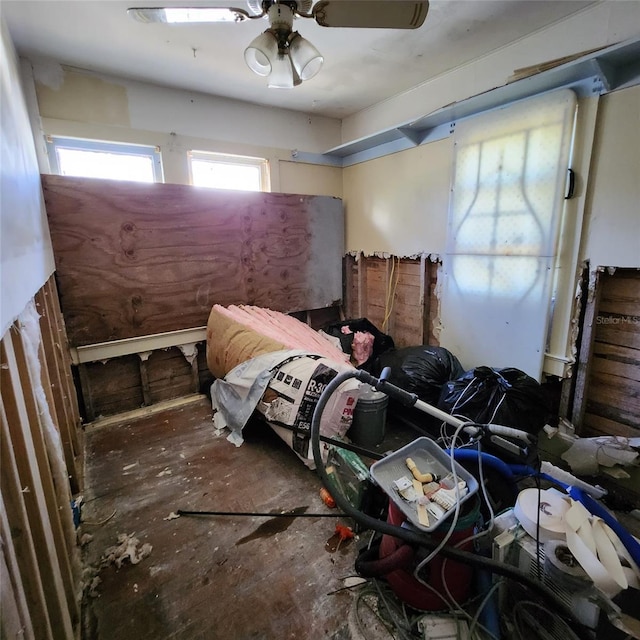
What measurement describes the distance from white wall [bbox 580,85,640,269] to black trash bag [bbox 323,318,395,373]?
67.9 inches

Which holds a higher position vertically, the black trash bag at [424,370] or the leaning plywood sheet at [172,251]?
the leaning plywood sheet at [172,251]

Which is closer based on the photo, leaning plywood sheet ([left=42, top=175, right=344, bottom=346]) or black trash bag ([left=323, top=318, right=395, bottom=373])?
leaning plywood sheet ([left=42, top=175, right=344, bottom=346])

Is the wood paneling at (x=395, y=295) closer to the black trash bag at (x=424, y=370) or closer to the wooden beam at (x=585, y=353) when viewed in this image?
the black trash bag at (x=424, y=370)

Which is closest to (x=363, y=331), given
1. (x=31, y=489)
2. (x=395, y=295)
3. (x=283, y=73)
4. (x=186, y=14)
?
(x=395, y=295)

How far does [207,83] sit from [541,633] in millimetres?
3756

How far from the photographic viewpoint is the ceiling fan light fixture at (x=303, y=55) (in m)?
1.57

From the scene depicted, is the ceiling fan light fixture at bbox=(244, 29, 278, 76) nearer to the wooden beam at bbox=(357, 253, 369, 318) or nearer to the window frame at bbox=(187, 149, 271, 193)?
the window frame at bbox=(187, 149, 271, 193)

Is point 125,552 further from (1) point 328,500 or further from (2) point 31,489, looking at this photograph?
(1) point 328,500

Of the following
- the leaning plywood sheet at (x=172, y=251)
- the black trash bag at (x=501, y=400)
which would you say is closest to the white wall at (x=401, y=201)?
the leaning plywood sheet at (x=172, y=251)

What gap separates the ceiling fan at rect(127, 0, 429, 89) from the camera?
1301mm

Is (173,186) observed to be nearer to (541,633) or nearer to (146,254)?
(146,254)

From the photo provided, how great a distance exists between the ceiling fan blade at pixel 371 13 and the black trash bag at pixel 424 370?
1.90 meters

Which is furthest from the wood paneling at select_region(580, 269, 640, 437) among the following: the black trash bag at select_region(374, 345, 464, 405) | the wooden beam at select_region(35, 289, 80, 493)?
the wooden beam at select_region(35, 289, 80, 493)

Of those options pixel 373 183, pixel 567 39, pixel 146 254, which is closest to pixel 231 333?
pixel 146 254
